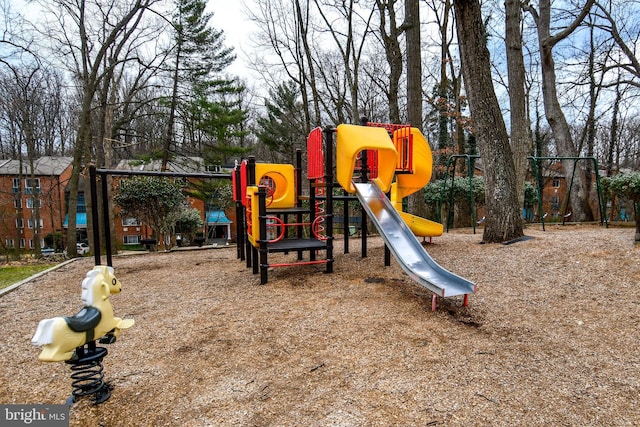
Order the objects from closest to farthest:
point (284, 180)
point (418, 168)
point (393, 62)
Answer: point (418, 168) < point (284, 180) < point (393, 62)

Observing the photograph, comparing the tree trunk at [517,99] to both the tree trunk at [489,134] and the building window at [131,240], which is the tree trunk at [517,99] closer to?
the tree trunk at [489,134]

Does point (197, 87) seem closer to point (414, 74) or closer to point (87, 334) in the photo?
point (414, 74)

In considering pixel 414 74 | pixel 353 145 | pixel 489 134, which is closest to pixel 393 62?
pixel 414 74

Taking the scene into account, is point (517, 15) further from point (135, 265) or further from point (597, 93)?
point (597, 93)

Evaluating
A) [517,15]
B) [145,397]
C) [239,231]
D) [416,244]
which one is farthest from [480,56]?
[145,397]

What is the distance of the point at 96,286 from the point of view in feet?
6.36

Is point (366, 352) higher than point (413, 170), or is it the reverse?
point (413, 170)

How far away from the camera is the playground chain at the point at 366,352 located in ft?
6.14

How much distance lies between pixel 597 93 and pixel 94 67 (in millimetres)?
18724

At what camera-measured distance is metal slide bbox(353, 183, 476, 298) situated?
3.21 meters

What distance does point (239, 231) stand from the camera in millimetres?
6246

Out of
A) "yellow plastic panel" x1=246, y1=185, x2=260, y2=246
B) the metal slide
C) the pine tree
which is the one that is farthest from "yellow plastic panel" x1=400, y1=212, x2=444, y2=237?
the pine tree

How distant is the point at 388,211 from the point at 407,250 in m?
0.82

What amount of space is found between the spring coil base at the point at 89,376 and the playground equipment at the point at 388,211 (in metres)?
2.49
